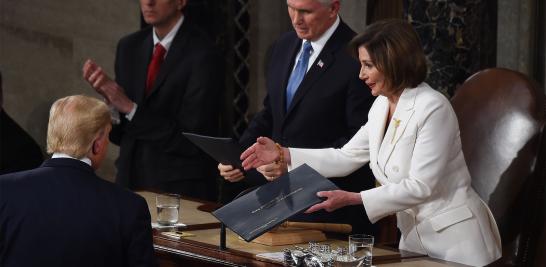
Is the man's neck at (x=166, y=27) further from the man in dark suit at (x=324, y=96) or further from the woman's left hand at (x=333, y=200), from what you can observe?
the woman's left hand at (x=333, y=200)

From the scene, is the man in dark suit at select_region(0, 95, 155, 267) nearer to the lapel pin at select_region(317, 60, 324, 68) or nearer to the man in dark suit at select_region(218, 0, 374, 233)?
the man in dark suit at select_region(218, 0, 374, 233)

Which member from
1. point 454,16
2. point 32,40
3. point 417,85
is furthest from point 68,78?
point 417,85

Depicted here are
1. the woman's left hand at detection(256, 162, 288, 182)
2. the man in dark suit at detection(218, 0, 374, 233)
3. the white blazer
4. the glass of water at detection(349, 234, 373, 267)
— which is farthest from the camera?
the man in dark suit at detection(218, 0, 374, 233)

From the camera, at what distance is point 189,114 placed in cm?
539

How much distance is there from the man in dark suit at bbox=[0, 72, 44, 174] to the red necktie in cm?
91

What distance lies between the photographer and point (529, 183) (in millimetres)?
4129

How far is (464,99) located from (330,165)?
26.8 inches

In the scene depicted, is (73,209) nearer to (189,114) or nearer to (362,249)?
(362,249)

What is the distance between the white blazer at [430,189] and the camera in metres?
3.67

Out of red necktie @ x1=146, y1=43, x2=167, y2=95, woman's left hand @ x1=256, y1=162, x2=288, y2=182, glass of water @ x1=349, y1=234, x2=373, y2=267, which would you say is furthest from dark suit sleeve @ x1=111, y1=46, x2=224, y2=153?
glass of water @ x1=349, y1=234, x2=373, y2=267

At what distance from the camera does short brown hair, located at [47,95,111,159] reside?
306 centimetres

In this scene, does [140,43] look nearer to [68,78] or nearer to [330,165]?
[68,78]

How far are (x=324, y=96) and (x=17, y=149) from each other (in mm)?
2229

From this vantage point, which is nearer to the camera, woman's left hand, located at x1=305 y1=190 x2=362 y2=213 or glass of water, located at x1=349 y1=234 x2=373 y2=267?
glass of water, located at x1=349 y1=234 x2=373 y2=267
